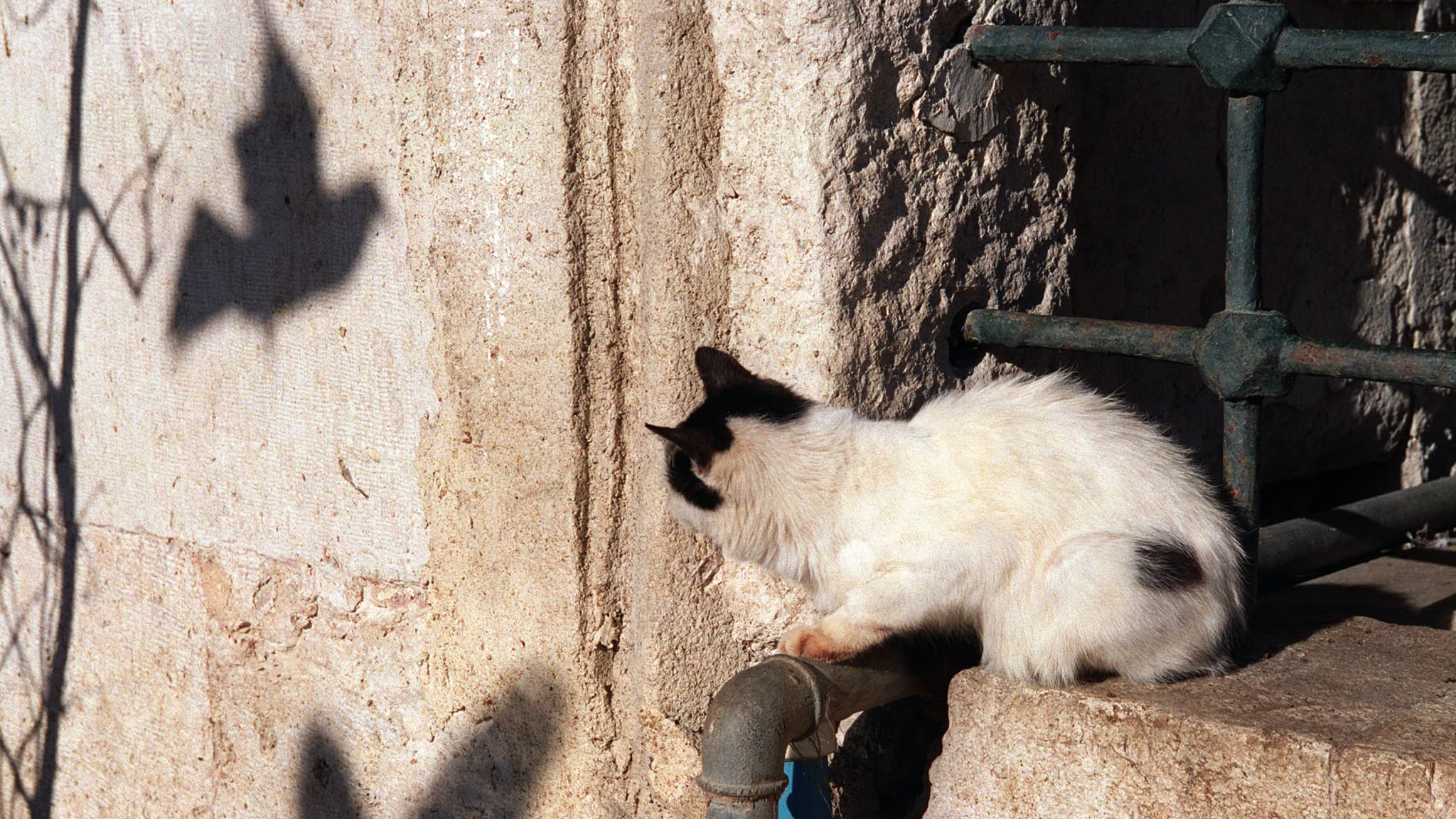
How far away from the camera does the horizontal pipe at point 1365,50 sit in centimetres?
183

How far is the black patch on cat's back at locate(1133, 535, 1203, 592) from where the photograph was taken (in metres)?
1.91

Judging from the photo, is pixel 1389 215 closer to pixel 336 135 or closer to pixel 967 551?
pixel 967 551

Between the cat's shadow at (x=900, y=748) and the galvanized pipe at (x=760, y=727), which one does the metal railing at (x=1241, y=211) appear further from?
the galvanized pipe at (x=760, y=727)

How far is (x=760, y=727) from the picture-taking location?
1893mm

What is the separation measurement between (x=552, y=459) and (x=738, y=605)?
0.40 meters

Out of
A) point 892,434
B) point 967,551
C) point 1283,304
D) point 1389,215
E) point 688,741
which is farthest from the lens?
point 1389,215

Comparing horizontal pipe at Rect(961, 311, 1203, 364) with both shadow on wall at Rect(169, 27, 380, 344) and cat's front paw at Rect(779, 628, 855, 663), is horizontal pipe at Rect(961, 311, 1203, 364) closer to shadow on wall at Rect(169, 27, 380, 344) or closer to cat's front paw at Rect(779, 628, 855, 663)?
cat's front paw at Rect(779, 628, 855, 663)

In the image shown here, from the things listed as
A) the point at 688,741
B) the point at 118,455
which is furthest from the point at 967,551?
the point at 118,455

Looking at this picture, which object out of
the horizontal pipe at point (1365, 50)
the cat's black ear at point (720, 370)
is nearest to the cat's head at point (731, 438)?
the cat's black ear at point (720, 370)

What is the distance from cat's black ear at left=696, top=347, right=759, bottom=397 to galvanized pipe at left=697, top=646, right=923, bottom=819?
42 centimetres

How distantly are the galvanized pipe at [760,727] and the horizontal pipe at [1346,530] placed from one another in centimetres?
90

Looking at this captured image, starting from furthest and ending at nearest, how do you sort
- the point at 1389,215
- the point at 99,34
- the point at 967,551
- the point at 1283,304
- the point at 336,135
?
the point at 1389,215
the point at 1283,304
the point at 99,34
the point at 336,135
the point at 967,551

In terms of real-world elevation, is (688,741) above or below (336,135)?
below

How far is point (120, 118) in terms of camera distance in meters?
2.80
